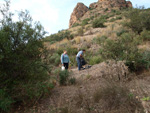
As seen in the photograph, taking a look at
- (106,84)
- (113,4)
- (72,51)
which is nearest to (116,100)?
(106,84)

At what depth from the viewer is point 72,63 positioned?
10.6m

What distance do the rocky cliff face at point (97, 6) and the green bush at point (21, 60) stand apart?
43579mm

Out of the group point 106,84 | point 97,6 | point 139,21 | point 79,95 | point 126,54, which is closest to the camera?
point 79,95

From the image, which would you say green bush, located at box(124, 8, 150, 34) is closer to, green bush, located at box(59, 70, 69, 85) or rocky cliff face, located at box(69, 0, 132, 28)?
green bush, located at box(59, 70, 69, 85)

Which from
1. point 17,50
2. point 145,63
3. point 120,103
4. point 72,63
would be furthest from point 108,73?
point 72,63

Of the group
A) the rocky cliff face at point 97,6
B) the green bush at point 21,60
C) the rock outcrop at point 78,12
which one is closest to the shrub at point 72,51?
the green bush at point 21,60

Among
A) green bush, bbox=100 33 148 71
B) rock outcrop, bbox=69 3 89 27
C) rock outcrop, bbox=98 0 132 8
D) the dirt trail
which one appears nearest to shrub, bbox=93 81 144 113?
the dirt trail

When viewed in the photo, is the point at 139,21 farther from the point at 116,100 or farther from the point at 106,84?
the point at 116,100

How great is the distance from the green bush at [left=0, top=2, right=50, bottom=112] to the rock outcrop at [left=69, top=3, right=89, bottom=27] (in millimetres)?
46371

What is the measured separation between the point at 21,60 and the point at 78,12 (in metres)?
49.5

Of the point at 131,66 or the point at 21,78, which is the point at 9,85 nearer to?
the point at 21,78

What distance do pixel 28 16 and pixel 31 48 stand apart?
1.08 meters

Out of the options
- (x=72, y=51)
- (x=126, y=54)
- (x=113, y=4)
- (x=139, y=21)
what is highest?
(x=113, y=4)

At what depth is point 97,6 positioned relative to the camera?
157ft
